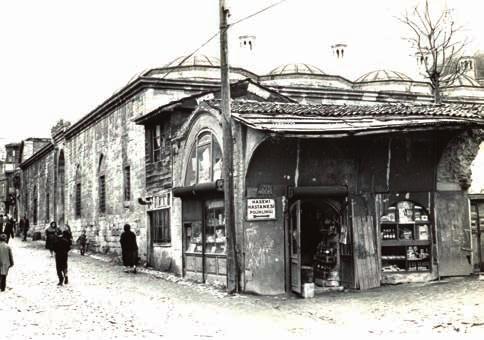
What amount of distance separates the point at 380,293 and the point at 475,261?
3.35 m

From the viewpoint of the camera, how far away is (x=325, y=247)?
14.1 metres

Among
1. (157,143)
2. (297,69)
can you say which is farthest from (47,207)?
(157,143)

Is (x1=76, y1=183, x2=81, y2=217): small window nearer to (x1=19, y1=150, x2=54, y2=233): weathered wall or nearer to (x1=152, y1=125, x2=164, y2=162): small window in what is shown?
(x1=19, y1=150, x2=54, y2=233): weathered wall

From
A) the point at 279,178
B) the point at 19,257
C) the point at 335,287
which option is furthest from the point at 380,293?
the point at 19,257

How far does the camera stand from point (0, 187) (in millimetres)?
76438

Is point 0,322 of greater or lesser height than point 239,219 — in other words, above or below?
below

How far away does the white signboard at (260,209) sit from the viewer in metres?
12.9

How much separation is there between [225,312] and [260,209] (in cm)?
286

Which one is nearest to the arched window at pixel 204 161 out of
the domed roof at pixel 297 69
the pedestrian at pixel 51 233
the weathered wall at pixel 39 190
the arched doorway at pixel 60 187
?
the pedestrian at pixel 51 233

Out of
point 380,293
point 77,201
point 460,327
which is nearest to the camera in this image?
point 460,327

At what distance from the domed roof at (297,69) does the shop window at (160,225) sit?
787 inches

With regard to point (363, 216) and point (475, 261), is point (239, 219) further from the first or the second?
point (475, 261)

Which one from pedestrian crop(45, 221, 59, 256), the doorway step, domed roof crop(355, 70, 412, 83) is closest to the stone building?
the doorway step

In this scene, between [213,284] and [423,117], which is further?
[213,284]
